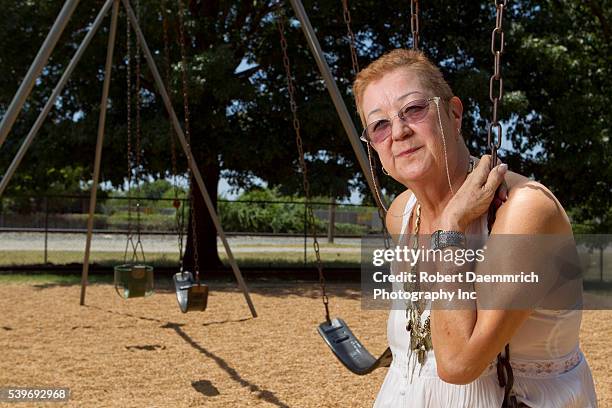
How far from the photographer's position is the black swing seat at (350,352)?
8.68 feet

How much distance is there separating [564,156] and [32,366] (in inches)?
362

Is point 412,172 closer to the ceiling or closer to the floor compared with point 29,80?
closer to the floor

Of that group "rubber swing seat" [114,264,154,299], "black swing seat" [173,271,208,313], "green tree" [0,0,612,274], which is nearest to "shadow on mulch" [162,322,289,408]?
"black swing seat" [173,271,208,313]

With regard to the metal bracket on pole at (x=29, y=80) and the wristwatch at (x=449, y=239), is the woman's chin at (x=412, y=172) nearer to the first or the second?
the wristwatch at (x=449, y=239)

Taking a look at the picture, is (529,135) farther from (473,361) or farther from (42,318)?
(473,361)

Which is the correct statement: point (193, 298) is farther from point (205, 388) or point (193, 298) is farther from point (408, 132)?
point (408, 132)

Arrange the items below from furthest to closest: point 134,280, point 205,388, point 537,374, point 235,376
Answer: point 134,280
point 235,376
point 205,388
point 537,374

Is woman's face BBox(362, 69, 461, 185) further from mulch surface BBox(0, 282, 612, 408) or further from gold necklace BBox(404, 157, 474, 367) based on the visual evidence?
mulch surface BBox(0, 282, 612, 408)

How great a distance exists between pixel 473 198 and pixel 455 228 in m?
0.07

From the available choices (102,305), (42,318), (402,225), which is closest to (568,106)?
(102,305)

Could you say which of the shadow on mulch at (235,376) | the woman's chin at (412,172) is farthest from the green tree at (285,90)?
the woman's chin at (412,172)

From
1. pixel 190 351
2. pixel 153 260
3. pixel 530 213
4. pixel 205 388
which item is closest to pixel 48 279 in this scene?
pixel 153 260

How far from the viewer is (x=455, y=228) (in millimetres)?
1143

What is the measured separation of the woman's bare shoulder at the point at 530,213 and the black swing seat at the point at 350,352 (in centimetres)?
151
